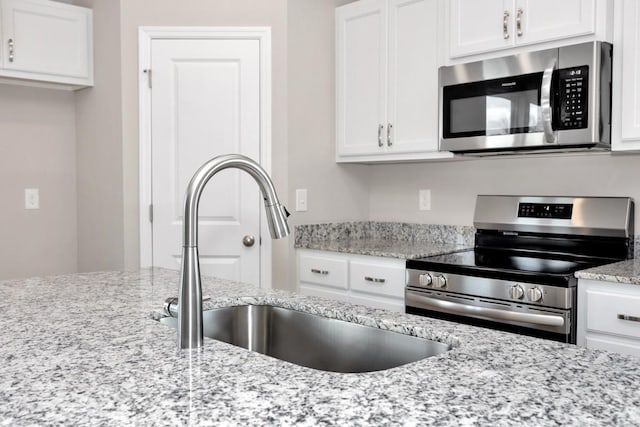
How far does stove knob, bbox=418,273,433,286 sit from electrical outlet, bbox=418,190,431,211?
870mm

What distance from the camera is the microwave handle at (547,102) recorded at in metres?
2.40

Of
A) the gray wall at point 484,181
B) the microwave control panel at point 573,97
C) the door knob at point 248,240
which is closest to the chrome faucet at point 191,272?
the microwave control panel at point 573,97

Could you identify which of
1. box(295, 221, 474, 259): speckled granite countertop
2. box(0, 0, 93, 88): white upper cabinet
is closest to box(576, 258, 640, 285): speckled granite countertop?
box(295, 221, 474, 259): speckled granite countertop

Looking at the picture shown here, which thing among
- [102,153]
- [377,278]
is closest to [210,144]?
[102,153]

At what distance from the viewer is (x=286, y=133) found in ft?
10.6

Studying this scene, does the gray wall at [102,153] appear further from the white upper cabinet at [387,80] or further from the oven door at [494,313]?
the oven door at [494,313]

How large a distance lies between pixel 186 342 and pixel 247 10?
250 centimetres

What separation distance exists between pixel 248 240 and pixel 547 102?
65.5 inches

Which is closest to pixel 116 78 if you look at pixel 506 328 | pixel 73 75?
pixel 73 75

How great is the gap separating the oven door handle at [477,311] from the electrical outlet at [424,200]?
0.87 meters

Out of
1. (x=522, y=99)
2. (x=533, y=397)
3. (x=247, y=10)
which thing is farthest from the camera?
(x=247, y=10)

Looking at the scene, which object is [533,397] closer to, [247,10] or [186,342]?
[186,342]

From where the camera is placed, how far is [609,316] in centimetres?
207

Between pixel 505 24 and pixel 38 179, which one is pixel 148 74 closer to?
pixel 38 179
